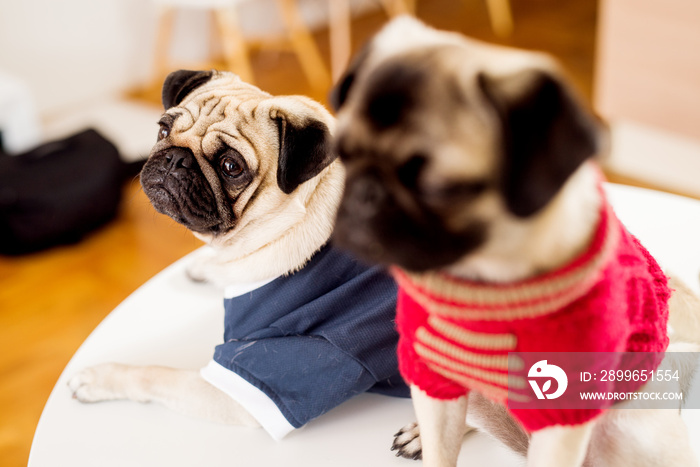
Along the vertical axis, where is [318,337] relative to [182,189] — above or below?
Answer: below

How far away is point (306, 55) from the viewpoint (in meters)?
4.41

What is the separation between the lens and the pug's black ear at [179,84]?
1.41 metres

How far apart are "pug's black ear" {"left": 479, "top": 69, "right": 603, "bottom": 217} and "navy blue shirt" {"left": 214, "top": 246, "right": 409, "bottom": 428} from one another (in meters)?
0.57

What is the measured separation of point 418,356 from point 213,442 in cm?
47

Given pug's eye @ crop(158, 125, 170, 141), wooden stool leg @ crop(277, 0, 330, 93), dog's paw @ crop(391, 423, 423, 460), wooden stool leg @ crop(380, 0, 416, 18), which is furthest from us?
wooden stool leg @ crop(380, 0, 416, 18)

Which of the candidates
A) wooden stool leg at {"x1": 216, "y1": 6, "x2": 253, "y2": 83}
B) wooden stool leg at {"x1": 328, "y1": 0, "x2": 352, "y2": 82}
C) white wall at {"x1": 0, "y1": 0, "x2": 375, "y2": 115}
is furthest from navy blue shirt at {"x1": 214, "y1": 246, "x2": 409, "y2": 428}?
white wall at {"x1": 0, "y1": 0, "x2": 375, "y2": 115}

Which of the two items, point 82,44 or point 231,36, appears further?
point 82,44

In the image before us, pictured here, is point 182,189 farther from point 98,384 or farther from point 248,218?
point 98,384

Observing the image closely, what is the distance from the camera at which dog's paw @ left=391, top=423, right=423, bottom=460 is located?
1.11 m

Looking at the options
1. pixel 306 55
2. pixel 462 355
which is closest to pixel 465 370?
pixel 462 355

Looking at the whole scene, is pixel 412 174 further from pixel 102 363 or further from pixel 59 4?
pixel 59 4

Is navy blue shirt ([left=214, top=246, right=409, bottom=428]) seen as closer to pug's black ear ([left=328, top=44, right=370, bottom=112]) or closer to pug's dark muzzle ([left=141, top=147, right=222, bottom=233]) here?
pug's dark muzzle ([left=141, top=147, right=222, bottom=233])

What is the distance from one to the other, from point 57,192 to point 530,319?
2.62 meters

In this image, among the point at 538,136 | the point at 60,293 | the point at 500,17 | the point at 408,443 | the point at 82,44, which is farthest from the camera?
the point at 500,17
